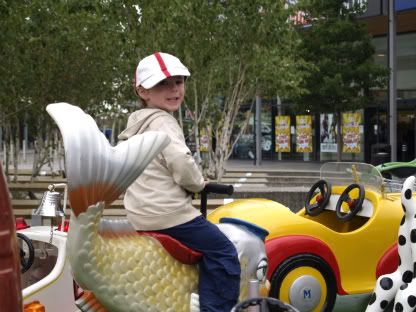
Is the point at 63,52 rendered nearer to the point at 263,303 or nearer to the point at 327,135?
the point at 263,303

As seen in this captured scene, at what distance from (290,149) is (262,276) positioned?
26.4 meters

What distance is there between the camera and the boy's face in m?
3.35

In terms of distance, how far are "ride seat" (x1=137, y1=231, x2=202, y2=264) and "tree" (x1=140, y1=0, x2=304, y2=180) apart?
929 cm

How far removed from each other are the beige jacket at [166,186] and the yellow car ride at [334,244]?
6.27 ft

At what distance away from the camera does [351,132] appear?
2639cm

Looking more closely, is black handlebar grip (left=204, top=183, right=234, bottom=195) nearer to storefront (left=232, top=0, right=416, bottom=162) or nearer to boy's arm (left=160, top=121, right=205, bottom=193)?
boy's arm (left=160, top=121, right=205, bottom=193)

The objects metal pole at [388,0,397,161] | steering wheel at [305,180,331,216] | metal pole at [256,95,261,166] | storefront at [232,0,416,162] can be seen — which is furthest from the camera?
metal pole at [256,95,261,166]

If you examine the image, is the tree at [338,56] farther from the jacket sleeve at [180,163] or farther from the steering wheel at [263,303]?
the steering wheel at [263,303]

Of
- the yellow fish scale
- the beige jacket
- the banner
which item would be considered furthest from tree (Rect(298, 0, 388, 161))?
the yellow fish scale

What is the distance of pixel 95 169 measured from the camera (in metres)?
2.65

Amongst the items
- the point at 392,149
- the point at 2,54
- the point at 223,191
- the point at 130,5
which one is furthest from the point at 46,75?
the point at 223,191

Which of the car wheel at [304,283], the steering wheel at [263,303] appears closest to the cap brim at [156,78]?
the steering wheel at [263,303]

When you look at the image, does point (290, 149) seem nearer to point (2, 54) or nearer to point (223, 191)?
point (2, 54)

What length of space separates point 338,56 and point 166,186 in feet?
60.7
